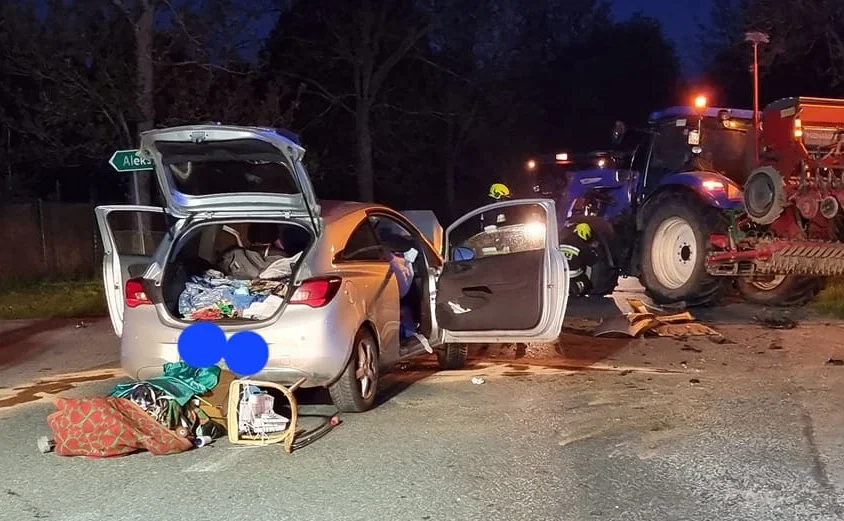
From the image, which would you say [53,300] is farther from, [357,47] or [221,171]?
[357,47]

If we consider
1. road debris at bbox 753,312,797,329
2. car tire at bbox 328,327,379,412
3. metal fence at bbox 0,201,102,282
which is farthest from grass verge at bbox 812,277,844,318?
metal fence at bbox 0,201,102,282

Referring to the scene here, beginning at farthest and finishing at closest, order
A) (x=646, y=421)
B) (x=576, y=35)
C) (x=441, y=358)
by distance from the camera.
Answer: (x=576, y=35), (x=441, y=358), (x=646, y=421)

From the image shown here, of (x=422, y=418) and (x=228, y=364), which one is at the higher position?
(x=228, y=364)

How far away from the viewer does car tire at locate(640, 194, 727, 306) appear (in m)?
12.5

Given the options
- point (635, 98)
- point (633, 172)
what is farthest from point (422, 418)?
point (635, 98)

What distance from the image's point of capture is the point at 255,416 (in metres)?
6.45

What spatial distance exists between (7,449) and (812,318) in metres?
9.40

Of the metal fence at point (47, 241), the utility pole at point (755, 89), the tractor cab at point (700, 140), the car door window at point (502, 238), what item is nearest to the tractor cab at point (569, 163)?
the tractor cab at point (700, 140)

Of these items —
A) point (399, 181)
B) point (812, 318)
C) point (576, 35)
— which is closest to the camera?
point (812, 318)

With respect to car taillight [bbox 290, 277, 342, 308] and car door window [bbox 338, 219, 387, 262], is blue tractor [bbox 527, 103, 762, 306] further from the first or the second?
car taillight [bbox 290, 277, 342, 308]

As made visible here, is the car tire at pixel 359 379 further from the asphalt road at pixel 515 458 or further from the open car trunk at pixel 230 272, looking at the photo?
the open car trunk at pixel 230 272

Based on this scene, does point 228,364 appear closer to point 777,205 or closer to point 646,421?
point 646,421

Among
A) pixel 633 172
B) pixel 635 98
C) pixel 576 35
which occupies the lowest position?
pixel 633 172

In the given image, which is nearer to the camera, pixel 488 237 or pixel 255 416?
pixel 255 416
